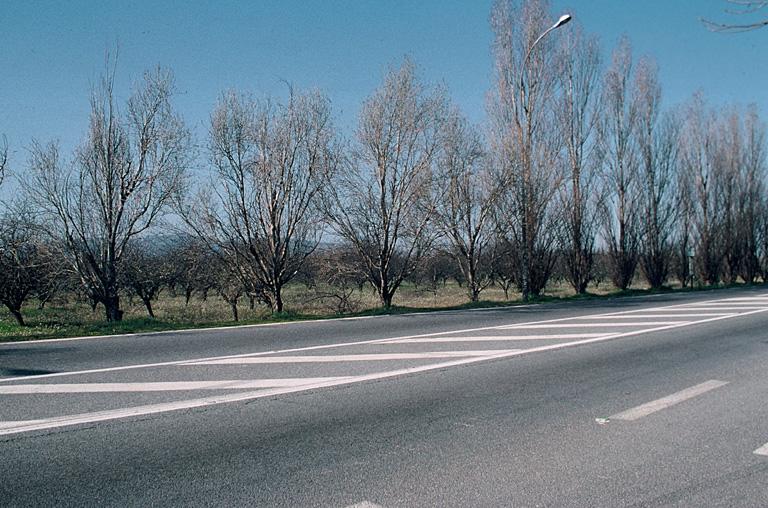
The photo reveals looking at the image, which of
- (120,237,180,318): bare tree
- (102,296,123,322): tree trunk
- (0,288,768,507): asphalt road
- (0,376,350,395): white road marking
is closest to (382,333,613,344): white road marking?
(0,288,768,507): asphalt road

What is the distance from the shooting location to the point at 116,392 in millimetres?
6527

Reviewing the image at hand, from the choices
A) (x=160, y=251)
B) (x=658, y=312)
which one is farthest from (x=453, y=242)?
(x=160, y=251)

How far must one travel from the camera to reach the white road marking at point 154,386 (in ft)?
21.6

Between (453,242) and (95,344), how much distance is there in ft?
51.7

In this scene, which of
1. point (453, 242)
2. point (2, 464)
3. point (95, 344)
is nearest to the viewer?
point (2, 464)

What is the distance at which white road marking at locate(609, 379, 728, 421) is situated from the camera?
5.76 meters

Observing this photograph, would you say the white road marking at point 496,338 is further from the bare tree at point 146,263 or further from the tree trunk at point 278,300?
the bare tree at point 146,263

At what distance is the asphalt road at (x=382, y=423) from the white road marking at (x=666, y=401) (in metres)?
0.04

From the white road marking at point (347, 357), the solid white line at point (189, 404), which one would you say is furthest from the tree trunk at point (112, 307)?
the solid white line at point (189, 404)

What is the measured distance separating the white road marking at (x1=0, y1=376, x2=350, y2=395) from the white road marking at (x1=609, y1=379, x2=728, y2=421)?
3487 millimetres

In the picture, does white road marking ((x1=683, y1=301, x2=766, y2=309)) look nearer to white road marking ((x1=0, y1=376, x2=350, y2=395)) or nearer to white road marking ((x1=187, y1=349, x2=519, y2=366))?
white road marking ((x1=187, y1=349, x2=519, y2=366))

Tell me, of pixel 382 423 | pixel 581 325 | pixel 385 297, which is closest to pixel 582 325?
pixel 581 325

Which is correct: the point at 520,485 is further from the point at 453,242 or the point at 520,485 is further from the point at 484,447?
the point at 453,242

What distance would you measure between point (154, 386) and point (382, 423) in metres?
3.08
